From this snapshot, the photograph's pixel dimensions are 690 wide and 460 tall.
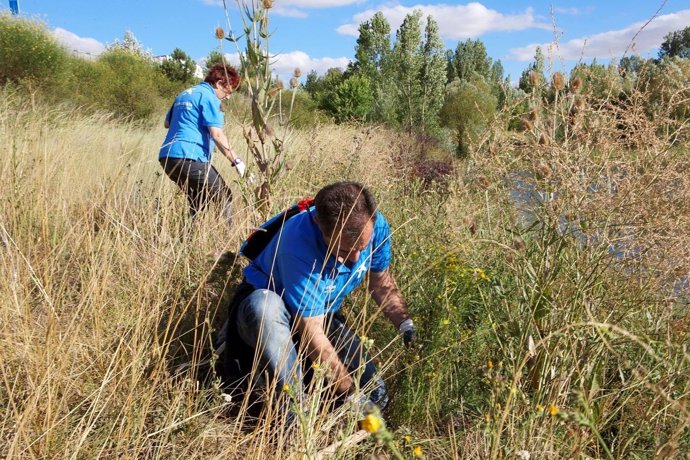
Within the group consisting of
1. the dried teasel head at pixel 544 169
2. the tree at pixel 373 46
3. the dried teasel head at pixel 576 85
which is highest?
the tree at pixel 373 46

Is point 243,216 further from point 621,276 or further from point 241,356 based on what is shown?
point 621,276

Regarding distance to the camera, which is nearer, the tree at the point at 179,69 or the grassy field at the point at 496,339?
the grassy field at the point at 496,339

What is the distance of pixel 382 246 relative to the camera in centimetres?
227

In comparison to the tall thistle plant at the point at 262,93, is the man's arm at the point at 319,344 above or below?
below

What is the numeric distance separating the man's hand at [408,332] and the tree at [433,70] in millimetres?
13368

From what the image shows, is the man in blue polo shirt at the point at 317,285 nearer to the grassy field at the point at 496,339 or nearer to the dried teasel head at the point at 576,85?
the grassy field at the point at 496,339

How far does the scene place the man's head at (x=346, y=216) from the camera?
1.93m

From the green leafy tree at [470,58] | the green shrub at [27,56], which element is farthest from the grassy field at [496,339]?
the green leafy tree at [470,58]

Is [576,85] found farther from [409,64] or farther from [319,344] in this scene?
[409,64]

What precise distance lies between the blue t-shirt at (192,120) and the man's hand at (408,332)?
92.9 inches

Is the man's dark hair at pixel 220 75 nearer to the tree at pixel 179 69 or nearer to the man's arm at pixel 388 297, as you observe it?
the man's arm at pixel 388 297

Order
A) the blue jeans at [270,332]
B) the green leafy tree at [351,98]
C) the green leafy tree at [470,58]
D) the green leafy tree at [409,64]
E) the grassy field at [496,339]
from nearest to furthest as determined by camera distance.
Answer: the grassy field at [496,339] → the blue jeans at [270,332] → the green leafy tree at [351,98] → the green leafy tree at [409,64] → the green leafy tree at [470,58]

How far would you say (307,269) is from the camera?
206 centimetres

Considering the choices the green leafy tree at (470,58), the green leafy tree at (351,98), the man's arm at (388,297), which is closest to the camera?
the man's arm at (388,297)
